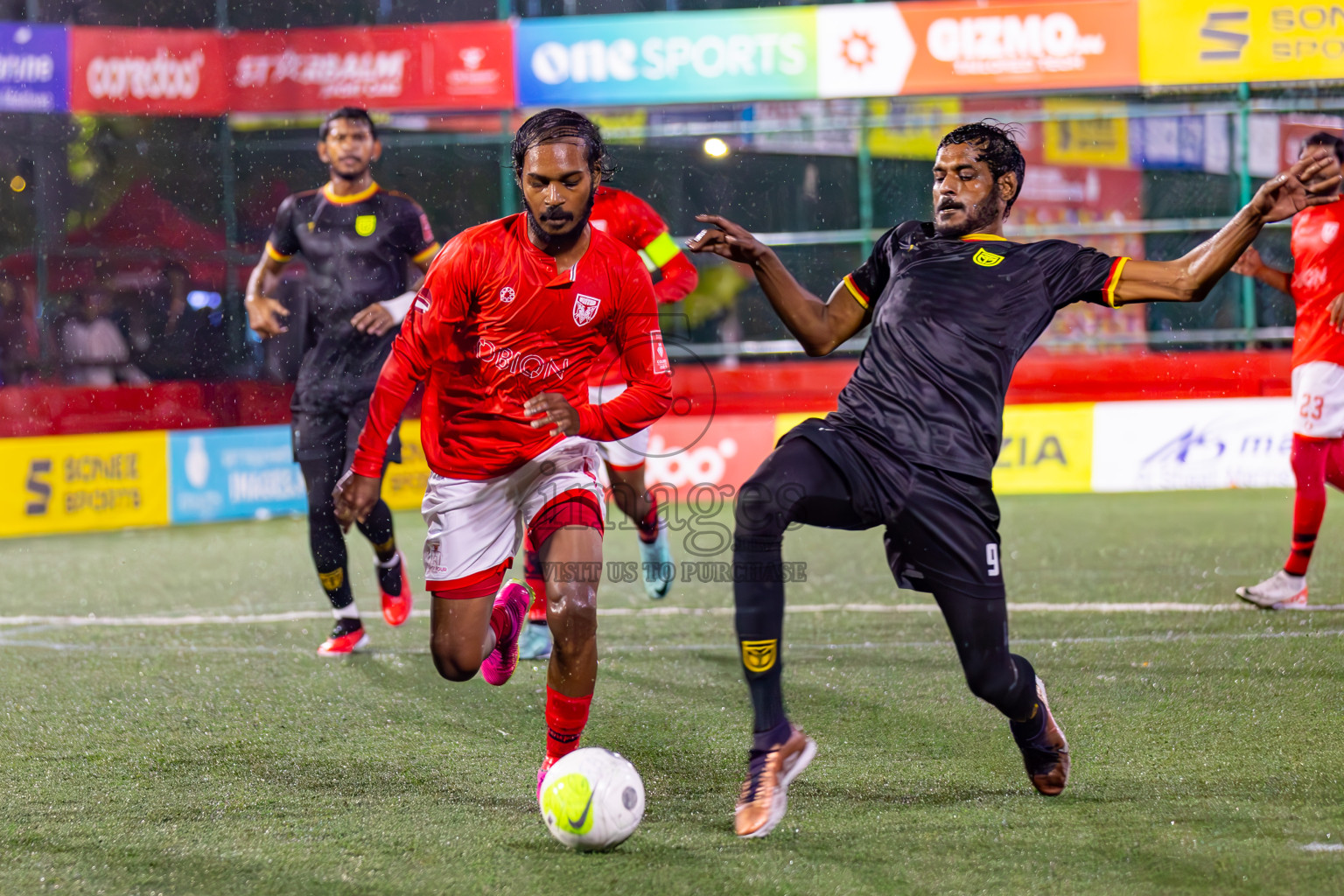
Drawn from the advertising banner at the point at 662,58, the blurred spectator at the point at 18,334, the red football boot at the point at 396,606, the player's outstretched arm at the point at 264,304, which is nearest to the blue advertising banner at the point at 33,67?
the blurred spectator at the point at 18,334

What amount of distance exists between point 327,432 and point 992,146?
3001 millimetres

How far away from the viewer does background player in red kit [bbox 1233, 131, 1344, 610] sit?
5.71m

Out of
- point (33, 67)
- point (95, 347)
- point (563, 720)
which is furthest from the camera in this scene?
point (95, 347)

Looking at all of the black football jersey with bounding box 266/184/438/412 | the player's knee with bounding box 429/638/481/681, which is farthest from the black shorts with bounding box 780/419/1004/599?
the black football jersey with bounding box 266/184/438/412

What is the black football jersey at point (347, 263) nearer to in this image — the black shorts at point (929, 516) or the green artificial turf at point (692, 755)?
the green artificial turf at point (692, 755)

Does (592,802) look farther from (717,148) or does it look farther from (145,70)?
(145,70)

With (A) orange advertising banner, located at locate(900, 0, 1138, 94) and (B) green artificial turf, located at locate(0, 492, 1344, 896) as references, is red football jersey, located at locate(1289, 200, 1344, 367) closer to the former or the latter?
(B) green artificial turf, located at locate(0, 492, 1344, 896)

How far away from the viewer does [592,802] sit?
2879 millimetres

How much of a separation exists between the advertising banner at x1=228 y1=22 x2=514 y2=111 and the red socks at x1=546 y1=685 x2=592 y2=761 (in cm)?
910

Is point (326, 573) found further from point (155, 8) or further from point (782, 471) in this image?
point (155, 8)

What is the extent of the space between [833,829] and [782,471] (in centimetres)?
85

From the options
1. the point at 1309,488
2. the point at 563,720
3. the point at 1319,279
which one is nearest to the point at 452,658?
the point at 563,720

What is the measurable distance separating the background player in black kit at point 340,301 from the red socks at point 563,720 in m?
2.13

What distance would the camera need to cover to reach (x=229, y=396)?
10.5 metres
